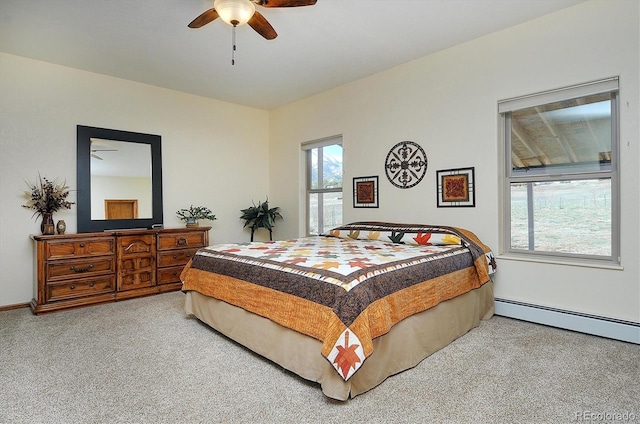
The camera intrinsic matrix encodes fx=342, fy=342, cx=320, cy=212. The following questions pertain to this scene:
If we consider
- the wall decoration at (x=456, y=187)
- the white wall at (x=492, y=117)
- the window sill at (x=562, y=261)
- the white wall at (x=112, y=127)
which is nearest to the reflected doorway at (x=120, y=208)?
the white wall at (x=112, y=127)

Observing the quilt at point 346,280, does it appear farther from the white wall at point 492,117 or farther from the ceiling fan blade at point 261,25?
the ceiling fan blade at point 261,25

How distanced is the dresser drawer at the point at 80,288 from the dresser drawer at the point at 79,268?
0.06 meters

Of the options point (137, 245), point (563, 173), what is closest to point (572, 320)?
point (563, 173)

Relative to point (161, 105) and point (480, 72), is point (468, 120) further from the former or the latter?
point (161, 105)

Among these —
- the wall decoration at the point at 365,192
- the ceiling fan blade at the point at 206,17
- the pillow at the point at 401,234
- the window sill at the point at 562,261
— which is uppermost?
the ceiling fan blade at the point at 206,17

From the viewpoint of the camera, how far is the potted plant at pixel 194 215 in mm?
4672

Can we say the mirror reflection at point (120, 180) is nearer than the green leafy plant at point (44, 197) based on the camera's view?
No

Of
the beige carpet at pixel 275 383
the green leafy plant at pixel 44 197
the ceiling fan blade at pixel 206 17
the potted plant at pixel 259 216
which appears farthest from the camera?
the potted plant at pixel 259 216

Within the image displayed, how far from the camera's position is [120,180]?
420 centimetres

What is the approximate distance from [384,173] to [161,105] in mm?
3100

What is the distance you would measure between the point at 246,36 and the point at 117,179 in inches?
93.4

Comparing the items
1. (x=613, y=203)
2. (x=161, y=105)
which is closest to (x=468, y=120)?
(x=613, y=203)

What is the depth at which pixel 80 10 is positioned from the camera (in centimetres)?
276

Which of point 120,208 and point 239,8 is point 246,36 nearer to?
point 239,8
